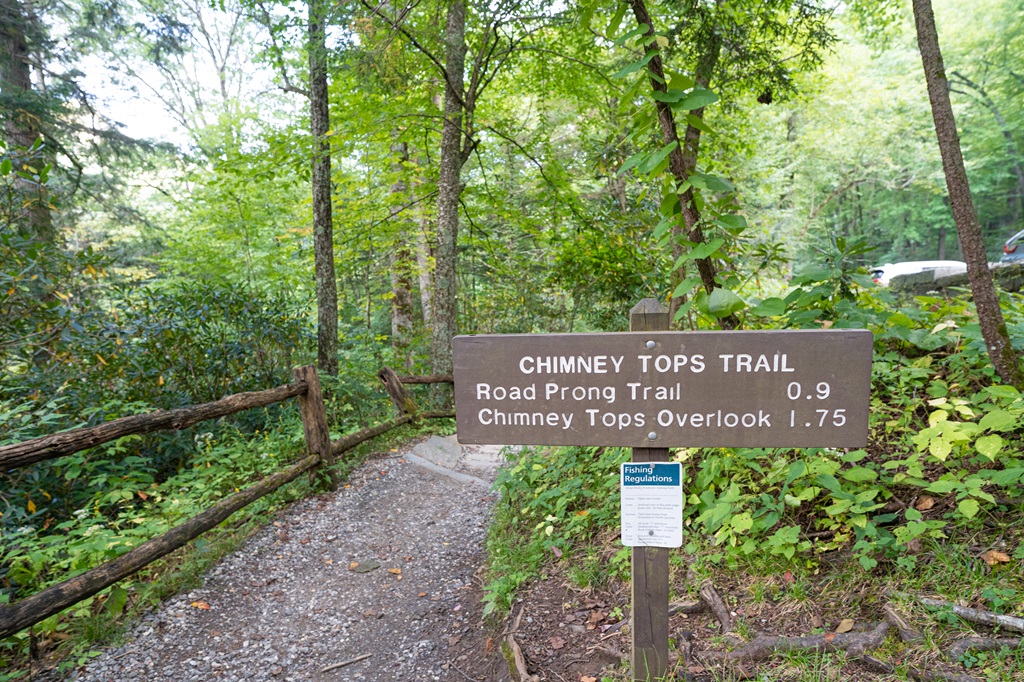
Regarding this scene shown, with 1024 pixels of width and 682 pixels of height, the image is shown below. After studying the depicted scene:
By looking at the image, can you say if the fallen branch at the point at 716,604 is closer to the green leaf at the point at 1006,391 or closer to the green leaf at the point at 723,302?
the green leaf at the point at 723,302

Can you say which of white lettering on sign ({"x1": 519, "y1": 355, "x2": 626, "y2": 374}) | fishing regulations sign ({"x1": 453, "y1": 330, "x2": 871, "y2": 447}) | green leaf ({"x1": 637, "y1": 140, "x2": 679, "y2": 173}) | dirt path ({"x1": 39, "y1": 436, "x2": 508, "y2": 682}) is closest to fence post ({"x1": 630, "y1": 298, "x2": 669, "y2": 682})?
fishing regulations sign ({"x1": 453, "y1": 330, "x2": 871, "y2": 447})

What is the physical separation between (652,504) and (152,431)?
3.94 m

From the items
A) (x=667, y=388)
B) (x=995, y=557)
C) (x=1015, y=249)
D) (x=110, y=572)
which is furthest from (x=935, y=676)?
(x=1015, y=249)

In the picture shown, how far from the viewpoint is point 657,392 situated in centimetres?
192

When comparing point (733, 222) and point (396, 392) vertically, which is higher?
point (733, 222)

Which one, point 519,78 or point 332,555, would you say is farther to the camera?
point 519,78

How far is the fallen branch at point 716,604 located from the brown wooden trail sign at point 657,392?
0.63 m

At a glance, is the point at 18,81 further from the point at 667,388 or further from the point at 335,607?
the point at 667,388

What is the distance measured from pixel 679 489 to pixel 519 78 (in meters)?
9.15

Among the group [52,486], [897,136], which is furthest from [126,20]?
[897,136]

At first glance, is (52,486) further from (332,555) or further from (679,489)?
(679,489)

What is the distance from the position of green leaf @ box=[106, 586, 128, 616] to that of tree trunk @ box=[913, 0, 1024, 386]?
204 inches

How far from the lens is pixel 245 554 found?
4.29m

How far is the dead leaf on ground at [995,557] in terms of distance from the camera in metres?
2.38
